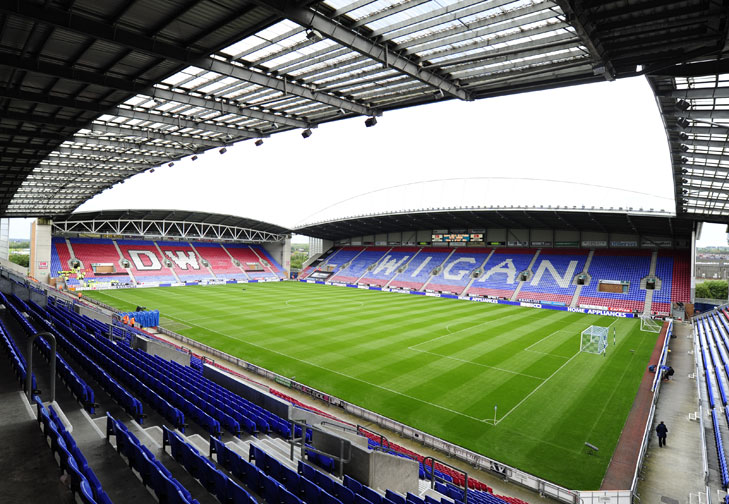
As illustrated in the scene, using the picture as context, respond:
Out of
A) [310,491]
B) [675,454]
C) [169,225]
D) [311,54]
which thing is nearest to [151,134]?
[311,54]

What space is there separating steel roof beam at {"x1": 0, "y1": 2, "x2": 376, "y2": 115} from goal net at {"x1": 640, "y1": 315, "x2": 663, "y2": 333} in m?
35.2

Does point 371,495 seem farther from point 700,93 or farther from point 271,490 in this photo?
point 700,93

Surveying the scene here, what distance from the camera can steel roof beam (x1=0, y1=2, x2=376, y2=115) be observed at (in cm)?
796

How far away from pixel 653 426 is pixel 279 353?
18285 mm

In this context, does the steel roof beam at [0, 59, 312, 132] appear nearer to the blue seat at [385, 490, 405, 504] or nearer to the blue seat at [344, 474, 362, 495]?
the blue seat at [344, 474, 362, 495]

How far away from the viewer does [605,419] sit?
53.2ft

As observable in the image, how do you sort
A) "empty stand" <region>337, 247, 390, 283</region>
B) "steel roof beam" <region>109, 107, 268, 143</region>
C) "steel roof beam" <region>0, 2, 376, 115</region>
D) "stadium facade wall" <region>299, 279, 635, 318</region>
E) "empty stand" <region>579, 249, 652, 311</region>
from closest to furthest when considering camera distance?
"steel roof beam" <region>0, 2, 376, 115</region> → "steel roof beam" <region>109, 107, 268, 143</region> → "stadium facade wall" <region>299, 279, 635, 318</region> → "empty stand" <region>579, 249, 652, 311</region> → "empty stand" <region>337, 247, 390, 283</region>

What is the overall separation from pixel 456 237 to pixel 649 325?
30.9 meters

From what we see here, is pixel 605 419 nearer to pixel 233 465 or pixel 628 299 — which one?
pixel 233 465

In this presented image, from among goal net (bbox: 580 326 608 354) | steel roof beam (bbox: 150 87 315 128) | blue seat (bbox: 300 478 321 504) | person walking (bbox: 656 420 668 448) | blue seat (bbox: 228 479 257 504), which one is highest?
steel roof beam (bbox: 150 87 315 128)

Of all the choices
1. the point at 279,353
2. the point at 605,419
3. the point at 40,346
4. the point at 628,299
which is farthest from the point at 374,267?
the point at 40,346

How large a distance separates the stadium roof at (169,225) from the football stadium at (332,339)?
16.5 m

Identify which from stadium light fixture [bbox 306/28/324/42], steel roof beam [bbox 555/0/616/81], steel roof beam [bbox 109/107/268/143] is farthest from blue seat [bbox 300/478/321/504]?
steel roof beam [bbox 109/107/268/143]

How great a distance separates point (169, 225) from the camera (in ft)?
203
